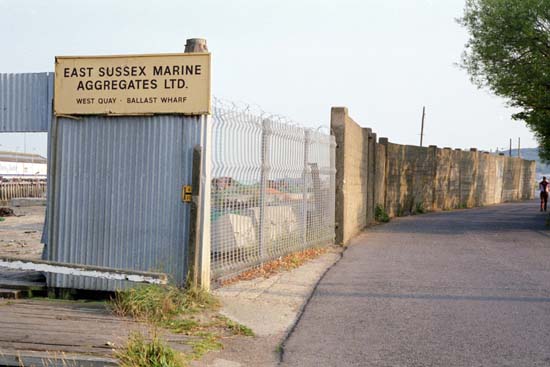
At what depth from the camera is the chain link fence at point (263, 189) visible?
8539 mm

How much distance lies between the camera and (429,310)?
313 inches

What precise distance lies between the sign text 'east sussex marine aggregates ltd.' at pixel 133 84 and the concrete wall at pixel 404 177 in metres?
7.04

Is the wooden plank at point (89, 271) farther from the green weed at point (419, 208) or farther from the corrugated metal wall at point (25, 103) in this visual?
the green weed at point (419, 208)

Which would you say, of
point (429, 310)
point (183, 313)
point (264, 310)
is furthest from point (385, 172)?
point (183, 313)

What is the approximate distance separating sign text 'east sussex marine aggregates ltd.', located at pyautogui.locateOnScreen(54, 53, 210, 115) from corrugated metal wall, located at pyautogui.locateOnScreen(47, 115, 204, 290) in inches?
6.1

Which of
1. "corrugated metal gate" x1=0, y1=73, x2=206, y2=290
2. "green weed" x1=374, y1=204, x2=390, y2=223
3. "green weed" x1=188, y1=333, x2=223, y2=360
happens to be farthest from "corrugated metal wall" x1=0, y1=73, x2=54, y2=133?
"green weed" x1=374, y1=204, x2=390, y2=223

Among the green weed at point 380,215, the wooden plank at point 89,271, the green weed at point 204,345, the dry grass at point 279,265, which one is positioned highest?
the wooden plank at point 89,271

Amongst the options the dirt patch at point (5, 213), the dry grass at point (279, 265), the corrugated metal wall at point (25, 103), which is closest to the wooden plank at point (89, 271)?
the corrugated metal wall at point (25, 103)

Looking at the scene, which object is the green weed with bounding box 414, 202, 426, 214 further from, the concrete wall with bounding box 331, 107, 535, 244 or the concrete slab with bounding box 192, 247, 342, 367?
the concrete slab with bounding box 192, 247, 342, 367

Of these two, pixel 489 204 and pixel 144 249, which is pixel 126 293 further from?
pixel 489 204

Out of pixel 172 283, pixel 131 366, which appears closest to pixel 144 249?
pixel 172 283

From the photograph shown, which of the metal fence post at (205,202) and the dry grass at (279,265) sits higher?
the metal fence post at (205,202)

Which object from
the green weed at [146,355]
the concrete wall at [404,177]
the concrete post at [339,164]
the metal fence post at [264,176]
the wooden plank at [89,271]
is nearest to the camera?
the green weed at [146,355]

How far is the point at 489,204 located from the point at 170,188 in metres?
33.7
